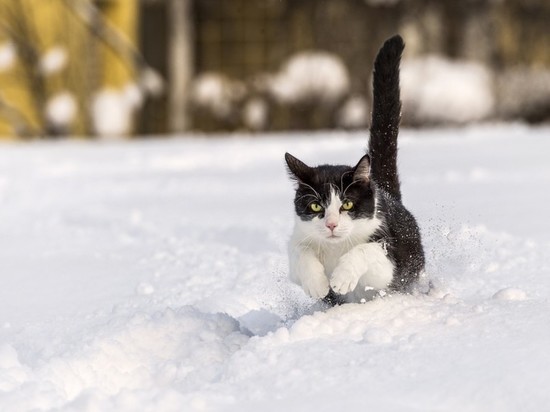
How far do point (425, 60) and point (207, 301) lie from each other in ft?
29.4

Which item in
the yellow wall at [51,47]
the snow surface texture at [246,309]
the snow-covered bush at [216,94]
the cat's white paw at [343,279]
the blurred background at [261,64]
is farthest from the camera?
the snow-covered bush at [216,94]

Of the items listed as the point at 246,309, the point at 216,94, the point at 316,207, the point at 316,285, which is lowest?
the point at 246,309

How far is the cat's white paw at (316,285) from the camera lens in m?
3.14

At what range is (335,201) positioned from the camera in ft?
10.5

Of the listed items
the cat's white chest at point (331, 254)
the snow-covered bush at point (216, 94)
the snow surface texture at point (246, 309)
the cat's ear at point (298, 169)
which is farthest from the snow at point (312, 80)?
the cat's white chest at point (331, 254)

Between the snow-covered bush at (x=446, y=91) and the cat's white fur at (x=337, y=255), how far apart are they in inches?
361

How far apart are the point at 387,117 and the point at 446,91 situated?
28.4 feet

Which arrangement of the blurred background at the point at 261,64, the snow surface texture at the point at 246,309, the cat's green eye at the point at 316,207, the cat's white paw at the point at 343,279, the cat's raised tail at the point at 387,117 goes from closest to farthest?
the snow surface texture at the point at 246,309, the cat's white paw at the point at 343,279, the cat's green eye at the point at 316,207, the cat's raised tail at the point at 387,117, the blurred background at the point at 261,64

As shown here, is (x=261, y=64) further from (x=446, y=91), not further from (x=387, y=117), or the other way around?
(x=387, y=117)

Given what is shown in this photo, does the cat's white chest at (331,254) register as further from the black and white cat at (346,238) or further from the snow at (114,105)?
the snow at (114,105)

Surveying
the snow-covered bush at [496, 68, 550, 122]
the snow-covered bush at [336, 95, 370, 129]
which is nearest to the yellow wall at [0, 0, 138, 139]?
the snow-covered bush at [336, 95, 370, 129]

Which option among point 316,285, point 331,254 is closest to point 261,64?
point 331,254

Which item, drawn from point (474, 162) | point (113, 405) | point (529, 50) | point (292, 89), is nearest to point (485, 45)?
point (529, 50)

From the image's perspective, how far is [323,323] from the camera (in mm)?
3029
